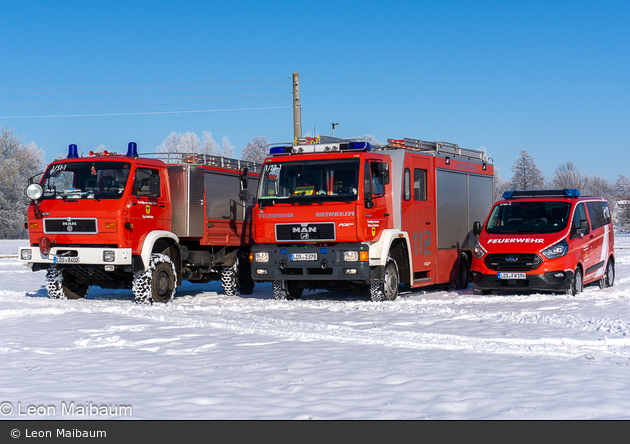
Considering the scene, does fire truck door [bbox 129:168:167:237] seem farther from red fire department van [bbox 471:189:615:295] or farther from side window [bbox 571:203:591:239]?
side window [bbox 571:203:591:239]

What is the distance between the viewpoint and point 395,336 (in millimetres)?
10062

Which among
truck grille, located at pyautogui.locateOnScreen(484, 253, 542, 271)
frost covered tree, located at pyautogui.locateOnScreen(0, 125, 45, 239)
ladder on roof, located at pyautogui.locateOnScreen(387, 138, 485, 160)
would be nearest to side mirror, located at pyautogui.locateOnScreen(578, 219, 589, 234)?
truck grille, located at pyautogui.locateOnScreen(484, 253, 542, 271)

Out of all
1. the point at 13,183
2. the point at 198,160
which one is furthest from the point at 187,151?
the point at 198,160

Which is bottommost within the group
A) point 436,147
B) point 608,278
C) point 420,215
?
point 608,278

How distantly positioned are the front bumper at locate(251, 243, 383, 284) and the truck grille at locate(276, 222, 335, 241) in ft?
0.62

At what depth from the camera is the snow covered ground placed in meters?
6.08

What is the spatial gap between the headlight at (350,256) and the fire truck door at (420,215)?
1.59 m

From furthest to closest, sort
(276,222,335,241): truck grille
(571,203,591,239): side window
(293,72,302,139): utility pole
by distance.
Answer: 1. (293,72,302,139): utility pole
2. (571,203,591,239): side window
3. (276,222,335,241): truck grille

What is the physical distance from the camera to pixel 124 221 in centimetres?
1426

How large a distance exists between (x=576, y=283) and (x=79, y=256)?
34.0 feet

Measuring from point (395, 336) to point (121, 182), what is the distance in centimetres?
724

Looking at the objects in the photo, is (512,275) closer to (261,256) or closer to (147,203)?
(261,256)

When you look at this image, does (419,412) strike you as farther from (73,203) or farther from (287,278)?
(73,203)

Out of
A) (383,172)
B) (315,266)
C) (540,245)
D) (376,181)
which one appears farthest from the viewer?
(540,245)
